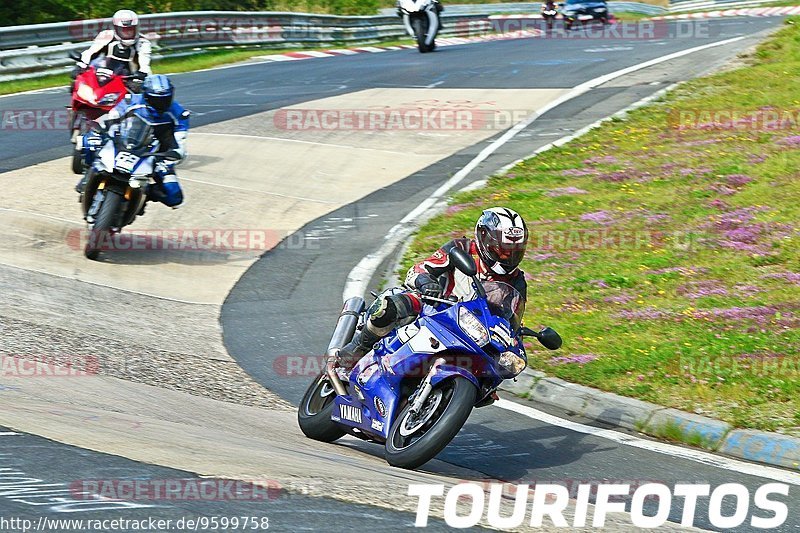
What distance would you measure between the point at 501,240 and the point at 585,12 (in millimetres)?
35895

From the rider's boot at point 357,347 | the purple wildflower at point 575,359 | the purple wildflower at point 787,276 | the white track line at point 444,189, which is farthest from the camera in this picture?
the white track line at point 444,189

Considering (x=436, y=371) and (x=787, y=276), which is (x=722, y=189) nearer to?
(x=787, y=276)

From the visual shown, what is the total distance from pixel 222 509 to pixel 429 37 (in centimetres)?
2905

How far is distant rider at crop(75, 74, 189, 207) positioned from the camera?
40.6ft

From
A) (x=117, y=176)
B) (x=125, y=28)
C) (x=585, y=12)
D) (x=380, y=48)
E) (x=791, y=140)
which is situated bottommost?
(x=791, y=140)

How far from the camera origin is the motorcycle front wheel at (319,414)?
25.3ft

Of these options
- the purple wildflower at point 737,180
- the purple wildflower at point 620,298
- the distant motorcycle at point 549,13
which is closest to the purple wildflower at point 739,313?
the purple wildflower at point 620,298

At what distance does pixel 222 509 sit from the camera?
5.15m

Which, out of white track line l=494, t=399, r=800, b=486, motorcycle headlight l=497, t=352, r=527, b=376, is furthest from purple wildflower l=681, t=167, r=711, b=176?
motorcycle headlight l=497, t=352, r=527, b=376

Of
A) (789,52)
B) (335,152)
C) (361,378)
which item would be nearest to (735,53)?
(789,52)

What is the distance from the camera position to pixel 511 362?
6914mm

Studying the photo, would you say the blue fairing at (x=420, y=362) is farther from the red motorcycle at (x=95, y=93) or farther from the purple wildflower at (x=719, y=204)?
the purple wildflower at (x=719, y=204)

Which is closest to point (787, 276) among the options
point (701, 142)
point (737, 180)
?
point (737, 180)

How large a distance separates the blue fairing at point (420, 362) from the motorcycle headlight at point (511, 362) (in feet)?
0.09
